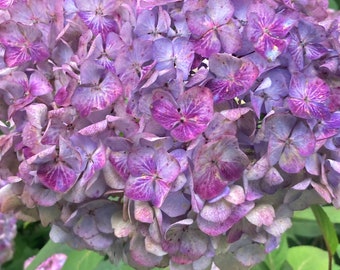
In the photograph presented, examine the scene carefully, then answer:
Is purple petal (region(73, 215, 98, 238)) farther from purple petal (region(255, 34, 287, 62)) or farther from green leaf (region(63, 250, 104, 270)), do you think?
green leaf (region(63, 250, 104, 270))

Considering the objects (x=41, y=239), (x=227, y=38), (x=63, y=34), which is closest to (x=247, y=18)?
(x=227, y=38)

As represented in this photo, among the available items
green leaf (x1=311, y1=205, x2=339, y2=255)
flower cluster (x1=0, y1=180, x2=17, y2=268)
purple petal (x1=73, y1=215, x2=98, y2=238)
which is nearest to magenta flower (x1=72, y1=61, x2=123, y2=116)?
purple petal (x1=73, y1=215, x2=98, y2=238)

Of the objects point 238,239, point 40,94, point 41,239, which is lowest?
point 41,239

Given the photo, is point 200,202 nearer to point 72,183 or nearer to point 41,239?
point 72,183

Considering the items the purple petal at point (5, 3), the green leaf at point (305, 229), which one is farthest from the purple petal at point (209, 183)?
the green leaf at point (305, 229)

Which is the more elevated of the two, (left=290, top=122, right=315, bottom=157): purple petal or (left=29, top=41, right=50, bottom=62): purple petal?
(left=29, top=41, right=50, bottom=62): purple petal

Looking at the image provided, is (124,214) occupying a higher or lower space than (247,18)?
lower
